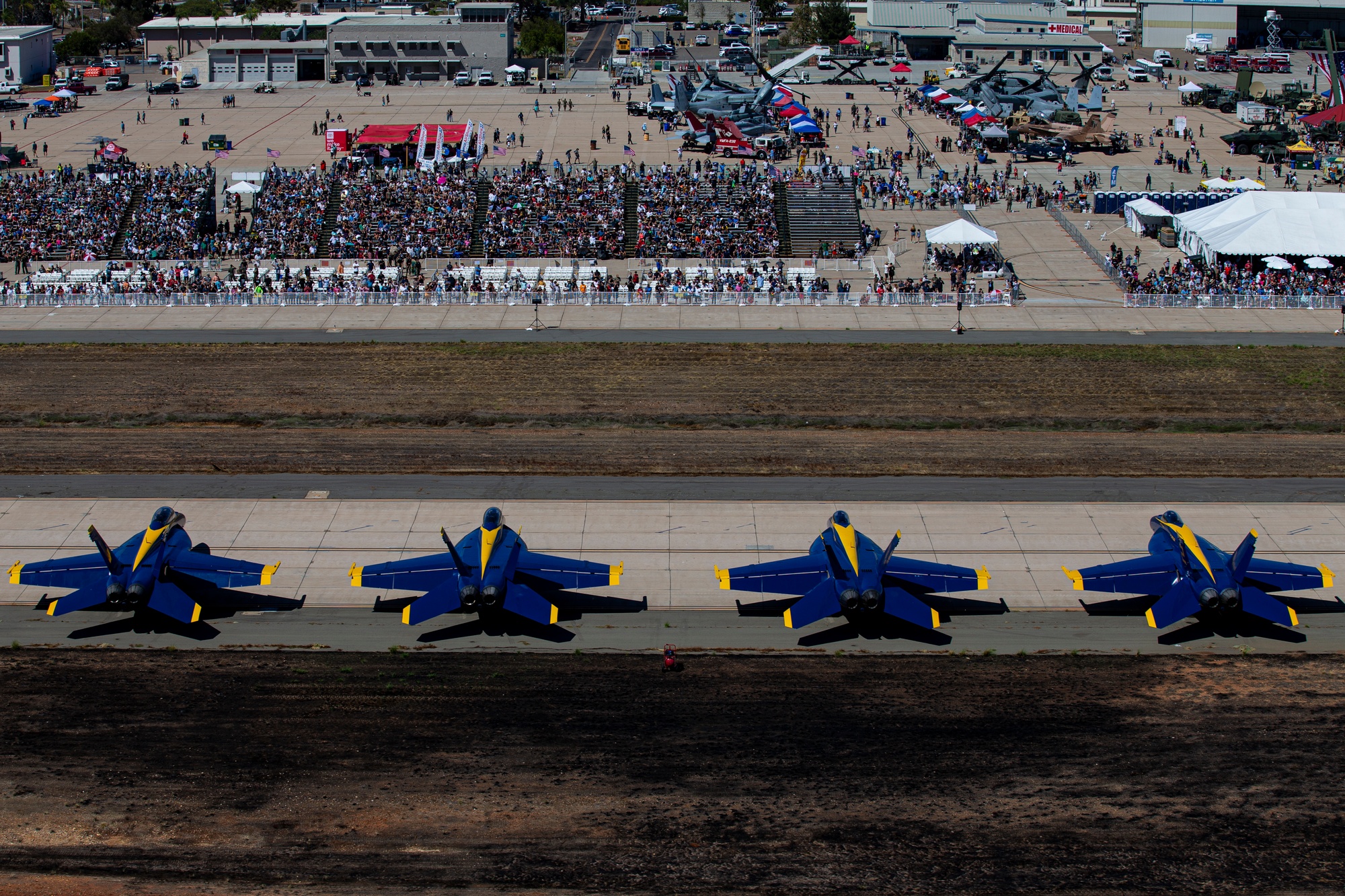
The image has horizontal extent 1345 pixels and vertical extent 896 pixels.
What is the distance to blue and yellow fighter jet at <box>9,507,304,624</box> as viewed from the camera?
99.8 ft

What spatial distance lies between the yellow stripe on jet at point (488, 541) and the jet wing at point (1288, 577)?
19276mm

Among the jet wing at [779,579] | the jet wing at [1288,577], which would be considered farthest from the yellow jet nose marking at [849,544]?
the jet wing at [1288,577]

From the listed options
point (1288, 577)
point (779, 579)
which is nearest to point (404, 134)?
point (779, 579)

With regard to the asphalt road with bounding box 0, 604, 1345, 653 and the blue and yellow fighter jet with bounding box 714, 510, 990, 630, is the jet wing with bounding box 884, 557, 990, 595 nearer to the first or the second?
the blue and yellow fighter jet with bounding box 714, 510, 990, 630

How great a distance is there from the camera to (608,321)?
58.2m

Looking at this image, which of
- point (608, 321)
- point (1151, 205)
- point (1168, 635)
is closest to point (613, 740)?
point (1168, 635)

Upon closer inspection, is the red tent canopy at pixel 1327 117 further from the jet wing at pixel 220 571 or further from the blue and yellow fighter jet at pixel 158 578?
the jet wing at pixel 220 571

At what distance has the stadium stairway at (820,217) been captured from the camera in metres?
70.6

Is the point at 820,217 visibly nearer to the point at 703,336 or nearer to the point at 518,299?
the point at 703,336

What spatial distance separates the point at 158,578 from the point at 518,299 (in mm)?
32137

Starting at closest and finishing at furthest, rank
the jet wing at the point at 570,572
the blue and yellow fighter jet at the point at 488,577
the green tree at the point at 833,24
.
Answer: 1. the blue and yellow fighter jet at the point at 488,577
2. the jet wing at the point at 570,572
3. the green tree at the point at 833,24

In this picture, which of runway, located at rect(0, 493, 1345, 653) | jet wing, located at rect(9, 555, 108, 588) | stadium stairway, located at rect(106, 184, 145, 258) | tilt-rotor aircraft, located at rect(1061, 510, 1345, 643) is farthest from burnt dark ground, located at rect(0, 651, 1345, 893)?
stadium stairway, located at rect(106, 184, 145, 258)

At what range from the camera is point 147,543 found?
103ft

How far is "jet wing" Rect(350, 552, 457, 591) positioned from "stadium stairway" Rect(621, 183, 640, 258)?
39110 millimetres
